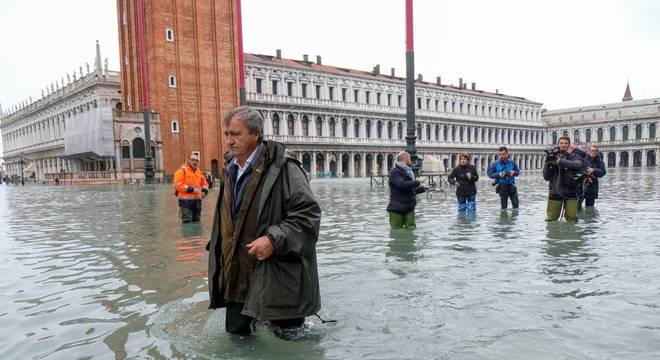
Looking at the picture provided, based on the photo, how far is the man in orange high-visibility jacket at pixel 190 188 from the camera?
29.9 ft

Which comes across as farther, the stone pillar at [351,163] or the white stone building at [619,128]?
the white stone building at [619,128]

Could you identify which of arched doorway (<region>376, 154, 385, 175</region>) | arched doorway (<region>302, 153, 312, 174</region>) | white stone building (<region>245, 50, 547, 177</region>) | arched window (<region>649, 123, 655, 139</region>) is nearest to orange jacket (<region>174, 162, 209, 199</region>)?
white stone building (<region>245, 50, 547, 177</region>)

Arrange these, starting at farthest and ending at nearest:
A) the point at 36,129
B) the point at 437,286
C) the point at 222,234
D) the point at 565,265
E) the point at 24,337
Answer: the point at 36,129, the point at 565,265, the point at 437,286, the point at 24,337, the point at 222,234

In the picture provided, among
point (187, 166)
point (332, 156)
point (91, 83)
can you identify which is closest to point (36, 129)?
point (91, 83)

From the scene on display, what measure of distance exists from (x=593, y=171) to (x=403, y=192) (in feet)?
14.9

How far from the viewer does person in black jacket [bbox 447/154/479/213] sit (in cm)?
974

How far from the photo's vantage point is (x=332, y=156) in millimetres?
55938

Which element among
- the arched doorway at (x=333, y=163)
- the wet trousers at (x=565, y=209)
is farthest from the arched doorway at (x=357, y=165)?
the wet trousers at (x=565, y=209)

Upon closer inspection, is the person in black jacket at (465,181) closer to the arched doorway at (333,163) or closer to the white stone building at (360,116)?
the white stone building at (360,116)

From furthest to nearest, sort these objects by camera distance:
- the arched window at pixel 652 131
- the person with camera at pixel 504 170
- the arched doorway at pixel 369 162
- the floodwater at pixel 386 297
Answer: the arched window at pixel 652 131 < the arched doorway at pixel 369 162 < the person with camera at pixel 504 170 < the floodwater at pixel 386 297

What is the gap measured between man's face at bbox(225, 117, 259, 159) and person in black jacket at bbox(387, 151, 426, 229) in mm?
4398

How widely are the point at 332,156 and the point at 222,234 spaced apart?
174 ft

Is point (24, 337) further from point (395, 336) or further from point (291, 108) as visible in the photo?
point (291, 108)

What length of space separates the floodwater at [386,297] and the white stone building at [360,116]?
137ft
